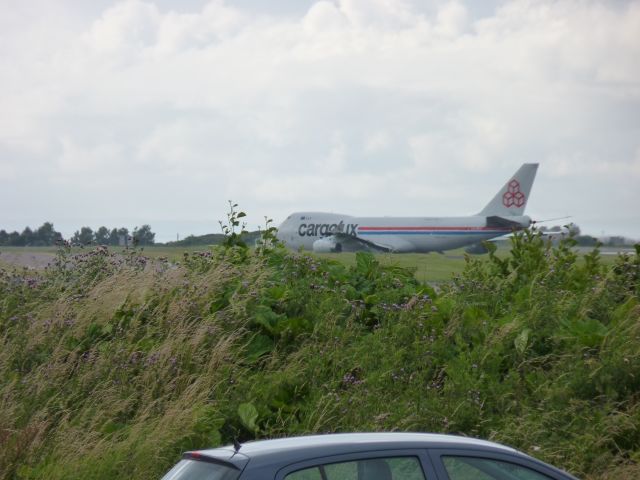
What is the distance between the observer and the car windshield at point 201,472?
4247 millimetres

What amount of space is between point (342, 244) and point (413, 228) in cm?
494

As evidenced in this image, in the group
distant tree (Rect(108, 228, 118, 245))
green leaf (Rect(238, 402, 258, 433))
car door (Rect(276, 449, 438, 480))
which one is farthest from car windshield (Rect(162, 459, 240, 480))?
distant tree (Rect(108, 228, 118, 245))

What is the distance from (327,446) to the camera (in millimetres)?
4418

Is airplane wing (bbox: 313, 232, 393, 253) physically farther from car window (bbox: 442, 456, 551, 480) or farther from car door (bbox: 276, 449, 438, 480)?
car door (bbox: 276, 449, 438, 480)

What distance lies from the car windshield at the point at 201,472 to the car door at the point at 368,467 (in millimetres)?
273

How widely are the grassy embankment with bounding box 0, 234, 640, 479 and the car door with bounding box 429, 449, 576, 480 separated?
3.36 meters

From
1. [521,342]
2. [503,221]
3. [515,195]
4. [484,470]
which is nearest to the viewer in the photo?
[484,470]

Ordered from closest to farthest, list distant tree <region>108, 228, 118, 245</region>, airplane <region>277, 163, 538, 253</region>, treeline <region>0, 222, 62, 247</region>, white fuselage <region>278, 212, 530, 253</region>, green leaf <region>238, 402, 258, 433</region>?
green leaf <region>238, 402, 258, 433</region> → distant tree <region>108, 228, 118, 245</region> → treeline <region>0, 222, 62, 247</region> → airplane <region>277, 163, 538, 253</region> → white fuselage <region>278, 212, 530, 253</region>

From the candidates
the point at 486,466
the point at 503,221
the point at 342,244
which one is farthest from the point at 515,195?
the point at 486,466

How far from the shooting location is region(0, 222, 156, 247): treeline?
1331 cm

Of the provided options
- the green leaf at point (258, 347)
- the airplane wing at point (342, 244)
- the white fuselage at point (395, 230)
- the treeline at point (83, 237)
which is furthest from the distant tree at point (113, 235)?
the white fuselage at point (395, 230)

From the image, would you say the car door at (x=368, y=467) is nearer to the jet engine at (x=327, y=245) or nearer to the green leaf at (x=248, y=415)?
the green leaf at (x=248, y=415)

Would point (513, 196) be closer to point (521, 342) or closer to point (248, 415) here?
point (521, 342)

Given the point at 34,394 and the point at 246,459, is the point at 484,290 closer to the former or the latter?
the point at 34,394
